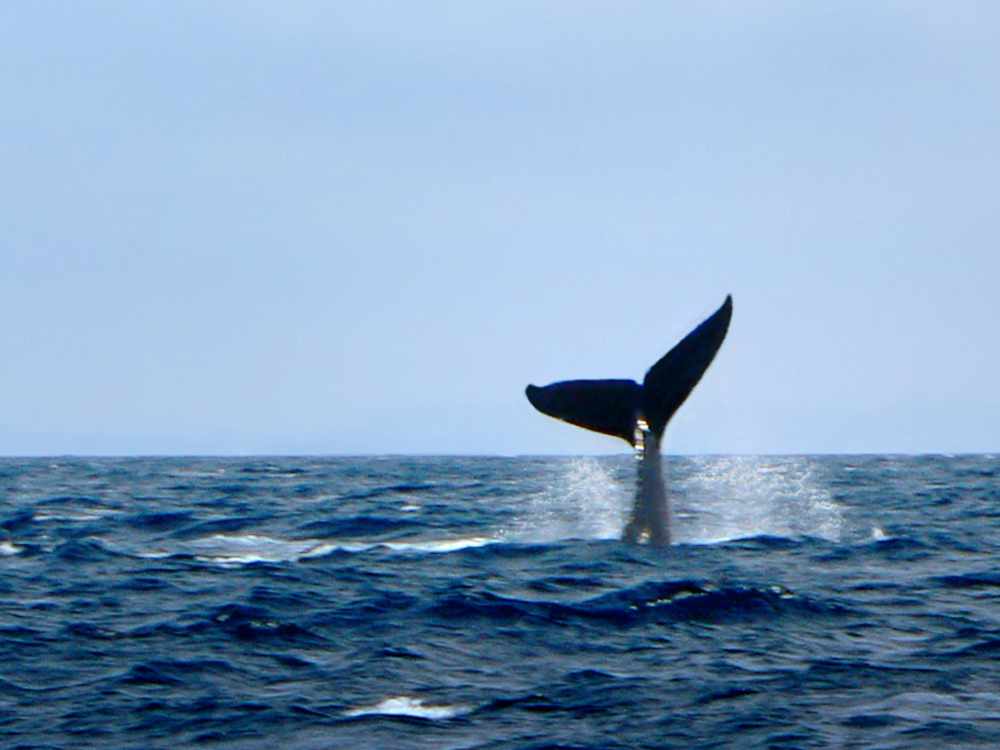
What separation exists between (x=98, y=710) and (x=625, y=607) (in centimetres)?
535

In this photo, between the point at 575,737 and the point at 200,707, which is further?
the point at 200,707

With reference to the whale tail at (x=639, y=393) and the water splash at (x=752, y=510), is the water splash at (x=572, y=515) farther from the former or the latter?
the whale tail at (x=639, y=393)

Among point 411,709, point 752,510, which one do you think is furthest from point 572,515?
point 411,709

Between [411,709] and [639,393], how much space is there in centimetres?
669

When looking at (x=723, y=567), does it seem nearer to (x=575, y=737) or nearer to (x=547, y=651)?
(x=547, y=651)

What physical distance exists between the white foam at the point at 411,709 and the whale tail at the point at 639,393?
216 inches

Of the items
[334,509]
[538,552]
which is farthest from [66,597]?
[334,509]

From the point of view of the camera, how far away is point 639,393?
16234 mm

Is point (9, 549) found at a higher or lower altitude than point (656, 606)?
higher

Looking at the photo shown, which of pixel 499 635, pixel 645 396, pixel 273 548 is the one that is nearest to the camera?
pixel 499 635

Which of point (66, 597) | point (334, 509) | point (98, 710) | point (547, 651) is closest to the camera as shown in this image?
point (98, 710)

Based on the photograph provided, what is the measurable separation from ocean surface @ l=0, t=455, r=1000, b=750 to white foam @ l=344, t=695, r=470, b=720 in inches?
1.1

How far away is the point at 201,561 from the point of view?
18.8 m

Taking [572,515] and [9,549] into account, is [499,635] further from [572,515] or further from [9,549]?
[572,515]
